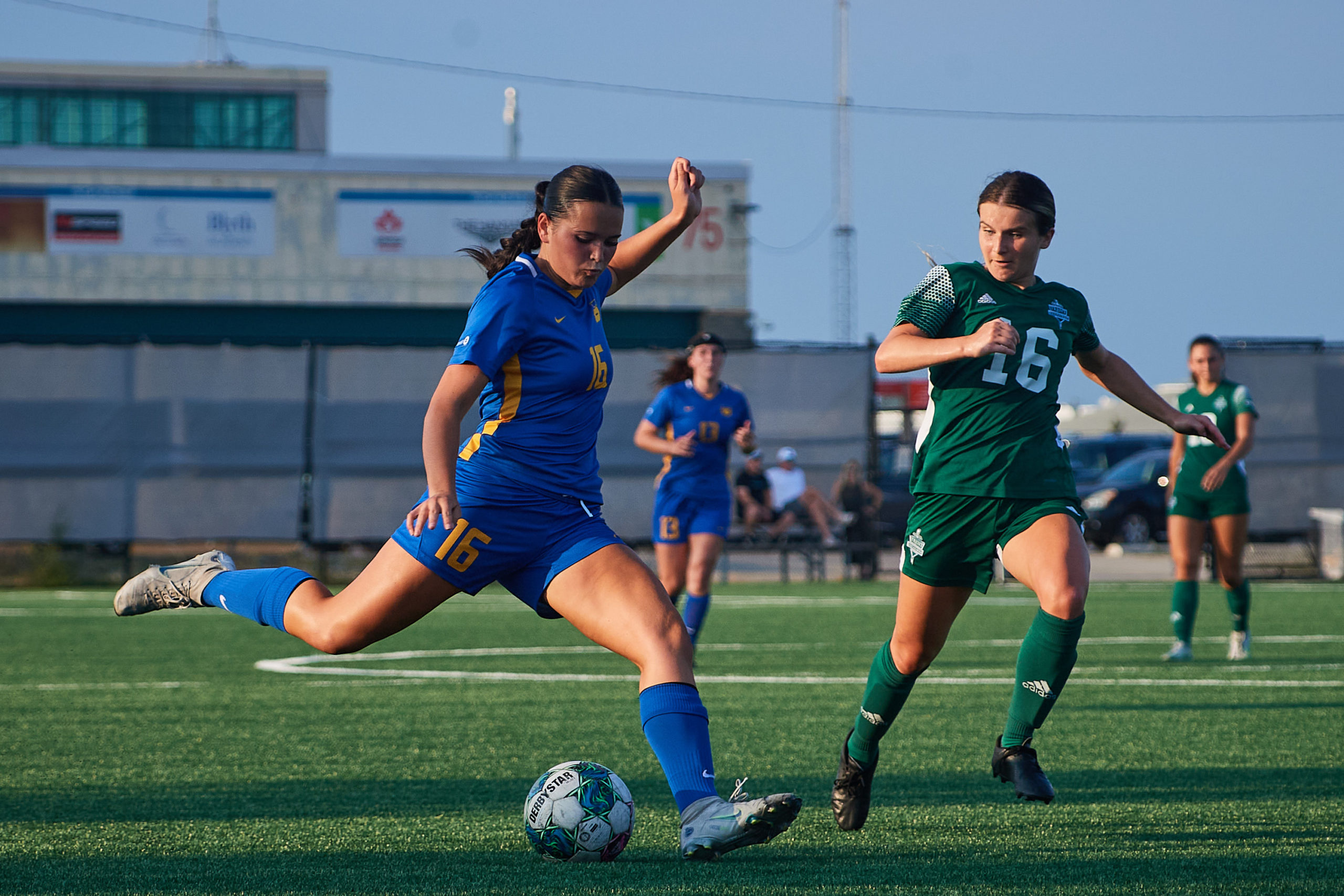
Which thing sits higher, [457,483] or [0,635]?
[457,483]

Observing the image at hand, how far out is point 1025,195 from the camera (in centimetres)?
460

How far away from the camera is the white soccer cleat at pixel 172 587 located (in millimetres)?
4871

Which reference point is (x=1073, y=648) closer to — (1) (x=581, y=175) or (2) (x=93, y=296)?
(1) (x=581, y=175)

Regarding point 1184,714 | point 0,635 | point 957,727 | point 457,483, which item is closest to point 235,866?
point 457,483

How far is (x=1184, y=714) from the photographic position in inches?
280

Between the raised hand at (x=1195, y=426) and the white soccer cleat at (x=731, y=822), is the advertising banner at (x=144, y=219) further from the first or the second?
the white soccer cleat at (x=731, y=822)

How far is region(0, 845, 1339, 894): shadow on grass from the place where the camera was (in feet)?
12.2

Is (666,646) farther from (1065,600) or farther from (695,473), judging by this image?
(695,473)

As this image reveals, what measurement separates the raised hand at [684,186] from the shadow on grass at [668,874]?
→ 6.83ft

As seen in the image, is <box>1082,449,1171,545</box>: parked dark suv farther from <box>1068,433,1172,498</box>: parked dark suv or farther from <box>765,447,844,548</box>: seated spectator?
<box>765,447,844,548</box>: seated spectator

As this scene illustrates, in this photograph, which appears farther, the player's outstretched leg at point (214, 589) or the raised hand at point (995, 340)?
the player's outstretched leg at point (214, 589)

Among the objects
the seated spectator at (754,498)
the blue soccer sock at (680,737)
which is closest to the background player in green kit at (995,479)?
the blue soccer sock at (680,737)

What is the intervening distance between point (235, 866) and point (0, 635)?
9169mm

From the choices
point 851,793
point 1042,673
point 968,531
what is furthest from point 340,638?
point 1042,673
